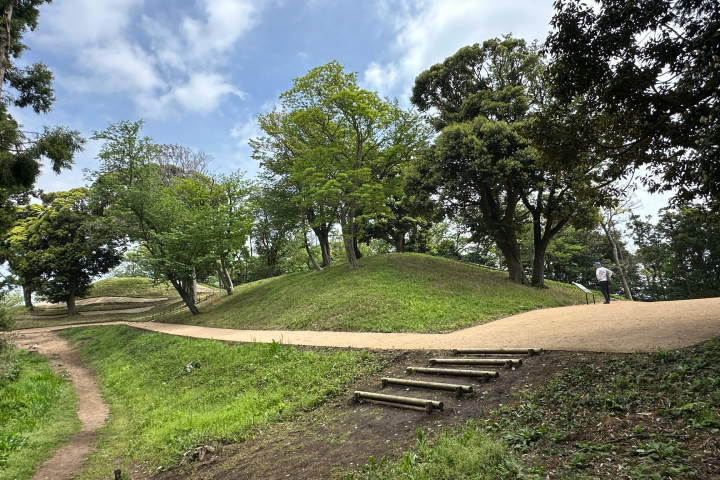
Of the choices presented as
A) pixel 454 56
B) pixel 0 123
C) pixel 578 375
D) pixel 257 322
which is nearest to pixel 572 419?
pixel 578 375

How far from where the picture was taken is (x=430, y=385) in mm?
5758

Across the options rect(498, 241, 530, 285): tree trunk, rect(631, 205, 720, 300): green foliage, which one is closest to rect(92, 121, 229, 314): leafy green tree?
rect(498, 241, 530, 285): tree trunk

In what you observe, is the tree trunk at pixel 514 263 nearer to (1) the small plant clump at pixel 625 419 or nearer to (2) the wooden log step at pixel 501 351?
(2) the wooden log step at pixel 501 351

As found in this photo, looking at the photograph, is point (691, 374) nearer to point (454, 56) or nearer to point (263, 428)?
point (263, 428)

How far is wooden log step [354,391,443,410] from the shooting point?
4.99m

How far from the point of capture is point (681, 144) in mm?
6562

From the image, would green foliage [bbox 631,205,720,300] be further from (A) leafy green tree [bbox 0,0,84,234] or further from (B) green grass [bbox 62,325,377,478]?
(A) leafy green tree [bbox 0,0,84,234]

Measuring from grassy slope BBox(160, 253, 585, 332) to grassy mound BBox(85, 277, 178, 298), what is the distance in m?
14.4

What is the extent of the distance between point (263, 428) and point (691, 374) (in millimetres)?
5750

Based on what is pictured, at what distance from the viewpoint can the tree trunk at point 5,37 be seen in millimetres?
8634

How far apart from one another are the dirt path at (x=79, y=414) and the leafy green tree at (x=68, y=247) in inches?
398

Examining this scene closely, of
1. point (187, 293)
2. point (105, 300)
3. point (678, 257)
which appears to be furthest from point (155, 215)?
point (678, 257)

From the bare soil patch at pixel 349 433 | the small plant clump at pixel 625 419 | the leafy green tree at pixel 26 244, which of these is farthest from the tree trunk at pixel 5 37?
the leafy green tree at pixel 26 244

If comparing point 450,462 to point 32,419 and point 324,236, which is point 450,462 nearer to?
point 32,419
